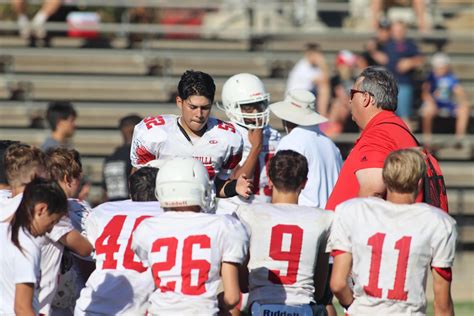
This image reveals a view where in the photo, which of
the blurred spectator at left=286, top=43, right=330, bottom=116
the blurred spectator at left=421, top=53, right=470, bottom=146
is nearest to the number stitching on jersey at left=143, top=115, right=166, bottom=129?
the blurred spectator at left=286, top=43, right=330, bottom=116

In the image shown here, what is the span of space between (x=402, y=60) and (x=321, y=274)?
8634mm

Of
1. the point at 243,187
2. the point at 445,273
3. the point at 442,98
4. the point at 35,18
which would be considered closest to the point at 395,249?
the point at 445,273

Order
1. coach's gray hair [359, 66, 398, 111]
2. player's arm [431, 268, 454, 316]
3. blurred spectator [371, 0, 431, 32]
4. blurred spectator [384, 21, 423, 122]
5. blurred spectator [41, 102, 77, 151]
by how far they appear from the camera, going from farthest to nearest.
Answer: blurred spectator [371, 0, 431, 32] → blurred spectator [384, 21, 423, 122] → blurred spectator [41, 102, 77, 151] → coach's gray hair [359, 66, 398, 111] → player's arm [431, 268, 454, 316]

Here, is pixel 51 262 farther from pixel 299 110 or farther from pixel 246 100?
pixel 299 110

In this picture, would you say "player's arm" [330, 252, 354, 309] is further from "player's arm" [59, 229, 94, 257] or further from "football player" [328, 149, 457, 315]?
"player's arm" [59, 229, 94, 257]

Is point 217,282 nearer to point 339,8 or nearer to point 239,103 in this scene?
point 239,103

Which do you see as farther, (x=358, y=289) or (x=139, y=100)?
(x=139, y=100)

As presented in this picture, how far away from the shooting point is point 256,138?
25.9 ft

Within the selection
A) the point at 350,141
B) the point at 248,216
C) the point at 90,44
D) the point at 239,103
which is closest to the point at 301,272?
the point at 248,216

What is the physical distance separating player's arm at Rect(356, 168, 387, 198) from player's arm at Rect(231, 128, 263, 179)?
159 cm

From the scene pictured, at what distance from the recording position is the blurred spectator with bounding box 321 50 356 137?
48.7 feet

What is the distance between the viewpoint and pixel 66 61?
53.6 ft

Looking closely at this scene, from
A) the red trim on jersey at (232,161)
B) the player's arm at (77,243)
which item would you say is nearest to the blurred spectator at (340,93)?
the red trim on jersey at (232,161)

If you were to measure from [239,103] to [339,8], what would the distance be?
9374mm
